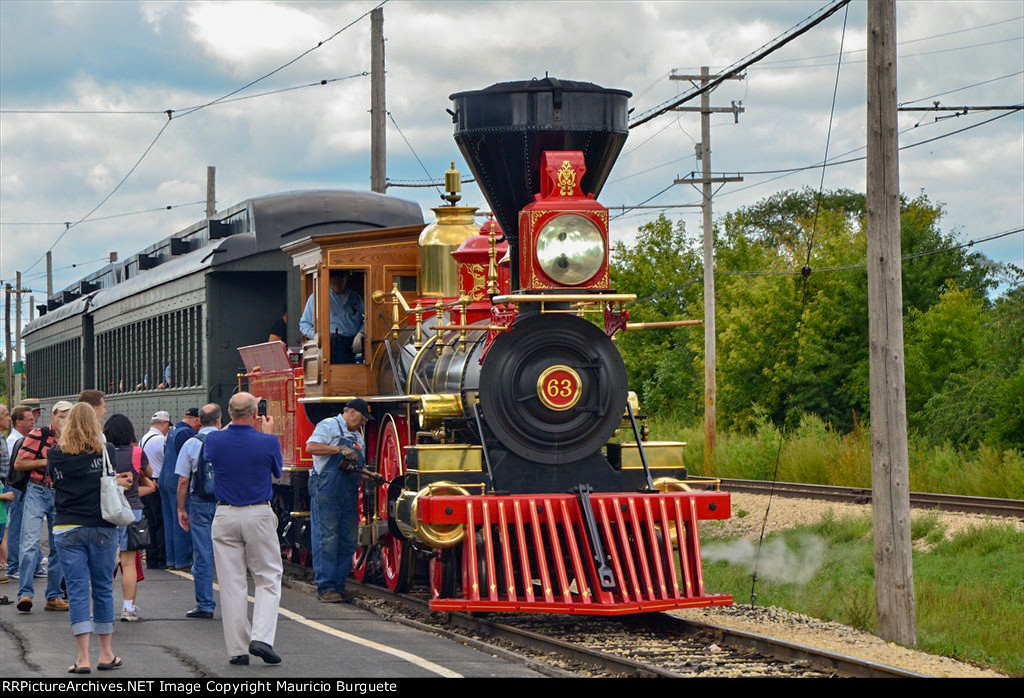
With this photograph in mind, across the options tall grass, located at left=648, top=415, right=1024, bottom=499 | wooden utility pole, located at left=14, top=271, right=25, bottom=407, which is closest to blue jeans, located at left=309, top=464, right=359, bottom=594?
tall grass, located at left=648, top=415, right=1024, bottom=499

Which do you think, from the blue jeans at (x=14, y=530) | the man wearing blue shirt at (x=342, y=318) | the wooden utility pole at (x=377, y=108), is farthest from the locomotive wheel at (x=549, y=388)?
the wooden utility pole at (x=377, y=108)

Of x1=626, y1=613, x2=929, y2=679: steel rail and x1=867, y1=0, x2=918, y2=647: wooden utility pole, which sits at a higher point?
x1=867, y1=0, x2=918, y2=647: wooden utility pole

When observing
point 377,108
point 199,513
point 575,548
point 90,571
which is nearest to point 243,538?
point 90,571

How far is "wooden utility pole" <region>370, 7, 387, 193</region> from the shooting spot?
22.0 m

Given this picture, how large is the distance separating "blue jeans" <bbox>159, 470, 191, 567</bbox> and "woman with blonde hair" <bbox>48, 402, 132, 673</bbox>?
16.9 feet

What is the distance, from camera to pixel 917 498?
64.5ft

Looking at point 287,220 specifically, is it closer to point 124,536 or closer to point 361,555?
point 361,555

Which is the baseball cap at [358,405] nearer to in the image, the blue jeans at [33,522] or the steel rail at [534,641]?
the steel rail at [534,641]

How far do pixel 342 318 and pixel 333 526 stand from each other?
1.85m

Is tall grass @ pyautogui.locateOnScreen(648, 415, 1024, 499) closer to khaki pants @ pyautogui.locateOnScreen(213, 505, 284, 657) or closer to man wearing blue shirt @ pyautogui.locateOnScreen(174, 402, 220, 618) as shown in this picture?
man wearing blue shirt @ pyautogui.locateOnScreen(174, 402, 220, 618)

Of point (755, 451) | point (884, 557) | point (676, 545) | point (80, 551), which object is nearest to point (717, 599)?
point (676, 545)

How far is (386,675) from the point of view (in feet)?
26.0
